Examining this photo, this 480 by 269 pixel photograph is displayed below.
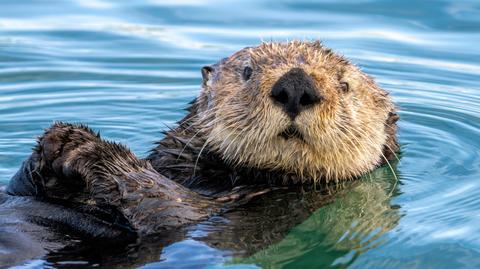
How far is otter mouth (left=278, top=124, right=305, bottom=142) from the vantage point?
5.16 m

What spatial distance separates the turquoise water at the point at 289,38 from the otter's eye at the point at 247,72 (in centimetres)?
97

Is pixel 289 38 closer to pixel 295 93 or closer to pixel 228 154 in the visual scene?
pixel 228 154

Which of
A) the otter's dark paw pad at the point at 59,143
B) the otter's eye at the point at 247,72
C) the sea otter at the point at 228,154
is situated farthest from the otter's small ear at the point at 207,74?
the otter's dark paw pad at the point at 59,143

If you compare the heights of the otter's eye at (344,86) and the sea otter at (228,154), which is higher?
the otter's eye at (344,86)

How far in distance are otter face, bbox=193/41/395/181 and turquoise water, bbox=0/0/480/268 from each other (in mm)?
323

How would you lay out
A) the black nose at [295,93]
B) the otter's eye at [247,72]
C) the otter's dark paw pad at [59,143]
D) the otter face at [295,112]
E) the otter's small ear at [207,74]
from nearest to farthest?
the black nose at [295,93]
the otter face at [295,112]
the otter's dark paw pad at [59,143]
the otter's eye at [247,72]
the otter's small ear at [207,74]

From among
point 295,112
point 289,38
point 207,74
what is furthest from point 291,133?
point 289,38

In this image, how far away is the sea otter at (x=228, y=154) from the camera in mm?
5141

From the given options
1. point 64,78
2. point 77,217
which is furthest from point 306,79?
point 64,78

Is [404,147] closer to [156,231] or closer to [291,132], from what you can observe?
[291,132]

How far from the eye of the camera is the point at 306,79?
5.07 m

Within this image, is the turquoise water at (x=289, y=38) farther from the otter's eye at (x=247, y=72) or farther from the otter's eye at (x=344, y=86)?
the otter's eye at (x=247, y=72)

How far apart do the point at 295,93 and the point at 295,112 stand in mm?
122

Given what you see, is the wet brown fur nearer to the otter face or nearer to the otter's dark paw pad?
the otter face
